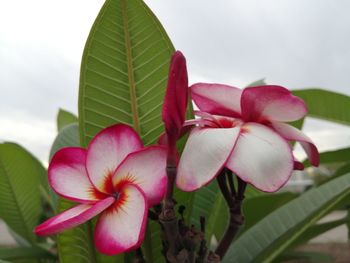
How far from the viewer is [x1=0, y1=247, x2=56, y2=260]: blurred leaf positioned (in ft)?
2.98

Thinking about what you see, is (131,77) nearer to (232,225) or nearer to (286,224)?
(232,225)

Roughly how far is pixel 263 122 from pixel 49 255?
713 mm

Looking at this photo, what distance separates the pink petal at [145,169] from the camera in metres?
0.43

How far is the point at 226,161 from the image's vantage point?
39 centimetres

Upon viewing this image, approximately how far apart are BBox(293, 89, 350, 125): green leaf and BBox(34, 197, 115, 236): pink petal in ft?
2.44

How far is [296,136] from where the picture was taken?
1.51 ft

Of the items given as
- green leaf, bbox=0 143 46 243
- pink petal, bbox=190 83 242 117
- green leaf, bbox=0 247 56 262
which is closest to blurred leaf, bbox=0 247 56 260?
green leaf, bbox=0 247 56 262

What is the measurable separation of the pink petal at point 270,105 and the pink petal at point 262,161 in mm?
43

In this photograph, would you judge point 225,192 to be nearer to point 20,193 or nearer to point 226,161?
point 226,161

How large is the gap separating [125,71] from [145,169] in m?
0.16

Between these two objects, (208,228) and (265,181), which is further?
(208,228)

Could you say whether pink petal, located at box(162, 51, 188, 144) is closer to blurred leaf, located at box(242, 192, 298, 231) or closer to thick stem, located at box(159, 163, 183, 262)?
thick stem, located at box(159, 163, 183, 262)

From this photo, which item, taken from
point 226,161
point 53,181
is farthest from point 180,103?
point 53,181

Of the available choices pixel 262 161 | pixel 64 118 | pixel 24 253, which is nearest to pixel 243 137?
pixel 262 161
